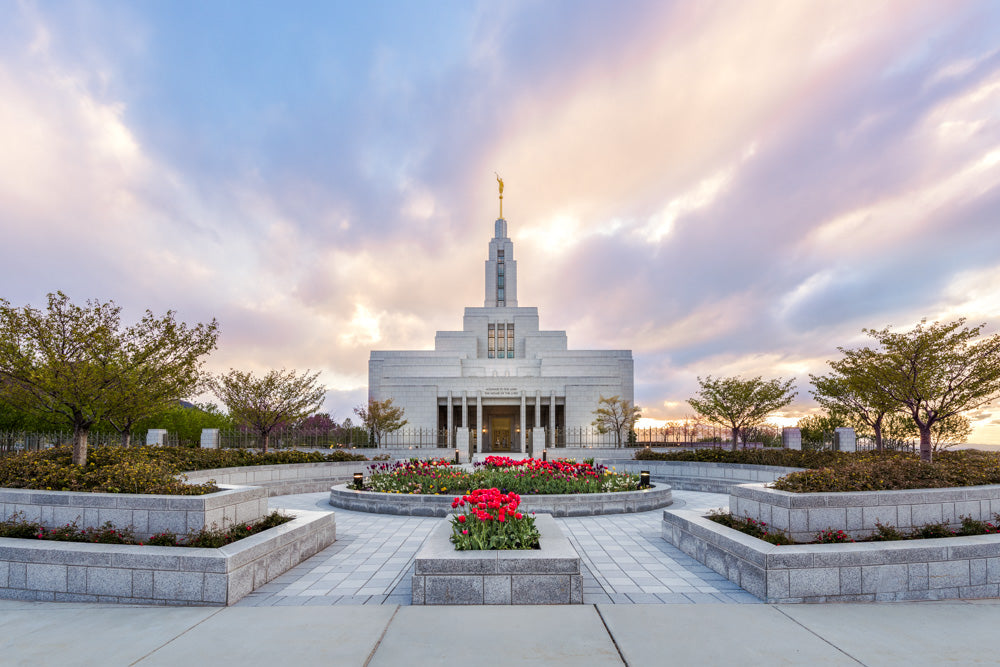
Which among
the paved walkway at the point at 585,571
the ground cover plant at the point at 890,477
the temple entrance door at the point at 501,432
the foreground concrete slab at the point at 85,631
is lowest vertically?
the temple entrance door at the point at 501,432

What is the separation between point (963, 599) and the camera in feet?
21.9

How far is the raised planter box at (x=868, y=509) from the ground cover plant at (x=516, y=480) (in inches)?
259

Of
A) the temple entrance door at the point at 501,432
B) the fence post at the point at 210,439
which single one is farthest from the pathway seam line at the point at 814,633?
the temple entrance door at the point at 501,432

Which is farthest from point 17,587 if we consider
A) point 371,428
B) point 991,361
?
point 371,428

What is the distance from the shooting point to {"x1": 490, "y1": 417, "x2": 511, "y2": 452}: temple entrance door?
49.4m

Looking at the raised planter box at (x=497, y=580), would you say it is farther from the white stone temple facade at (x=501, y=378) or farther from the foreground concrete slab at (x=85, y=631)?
the white stone temple facade at (x=501, y=378)

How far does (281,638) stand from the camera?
5.29 m

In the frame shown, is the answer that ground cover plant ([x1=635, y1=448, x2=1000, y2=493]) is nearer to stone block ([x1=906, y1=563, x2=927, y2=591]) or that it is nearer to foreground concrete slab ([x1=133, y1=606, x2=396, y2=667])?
stone block ([x1=906, y1=563, x2=927, y2=591])

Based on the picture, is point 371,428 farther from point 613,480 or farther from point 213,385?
point 613,480

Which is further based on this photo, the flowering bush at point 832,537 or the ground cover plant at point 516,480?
the ground cover plant at point 516,480

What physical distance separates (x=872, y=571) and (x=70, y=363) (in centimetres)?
1348

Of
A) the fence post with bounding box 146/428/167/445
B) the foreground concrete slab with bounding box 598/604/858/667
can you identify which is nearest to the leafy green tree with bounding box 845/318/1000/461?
the foreground concrete slab with bounding box 598/604/858/667

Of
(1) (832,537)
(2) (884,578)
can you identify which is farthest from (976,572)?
(1) (832,537)

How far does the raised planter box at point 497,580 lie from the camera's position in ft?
20.6
